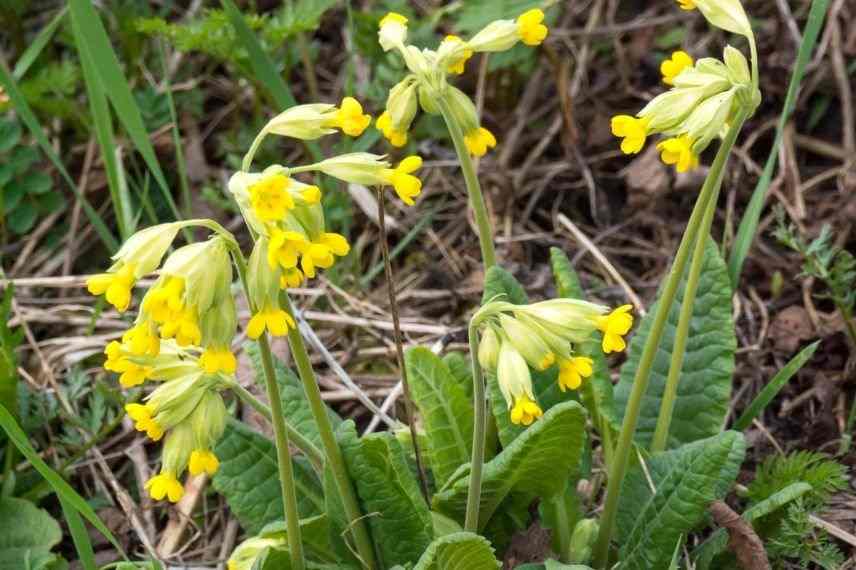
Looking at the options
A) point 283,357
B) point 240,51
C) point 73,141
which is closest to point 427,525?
point 283,357

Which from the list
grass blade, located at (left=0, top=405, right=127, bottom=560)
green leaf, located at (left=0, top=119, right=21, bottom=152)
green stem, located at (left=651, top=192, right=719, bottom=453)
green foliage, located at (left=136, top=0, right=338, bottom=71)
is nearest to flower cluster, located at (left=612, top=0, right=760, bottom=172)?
green stem, located at (left=651, top=192, right=719, bottom=453)

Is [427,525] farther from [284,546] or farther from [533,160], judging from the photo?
[533,160]

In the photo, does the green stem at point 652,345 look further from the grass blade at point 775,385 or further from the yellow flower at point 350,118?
the yellow flower at point 350,118

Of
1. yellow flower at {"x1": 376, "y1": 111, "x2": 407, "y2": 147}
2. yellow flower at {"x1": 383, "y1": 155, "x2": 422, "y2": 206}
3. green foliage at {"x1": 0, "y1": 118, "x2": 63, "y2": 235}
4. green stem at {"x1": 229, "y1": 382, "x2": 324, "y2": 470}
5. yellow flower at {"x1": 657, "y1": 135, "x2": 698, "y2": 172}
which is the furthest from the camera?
green foliage at {"x1": 0, "y1": 118, "x2": 63, "y2": 235}

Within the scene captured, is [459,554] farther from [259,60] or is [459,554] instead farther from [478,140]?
[259,60]

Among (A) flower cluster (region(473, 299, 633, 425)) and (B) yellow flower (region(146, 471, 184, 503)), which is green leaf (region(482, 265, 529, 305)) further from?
(B) yellow flower (region(146, 471, 184, 503))

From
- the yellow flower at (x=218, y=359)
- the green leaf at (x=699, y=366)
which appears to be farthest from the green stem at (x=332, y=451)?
the green leaf at (x=699, y=366)
